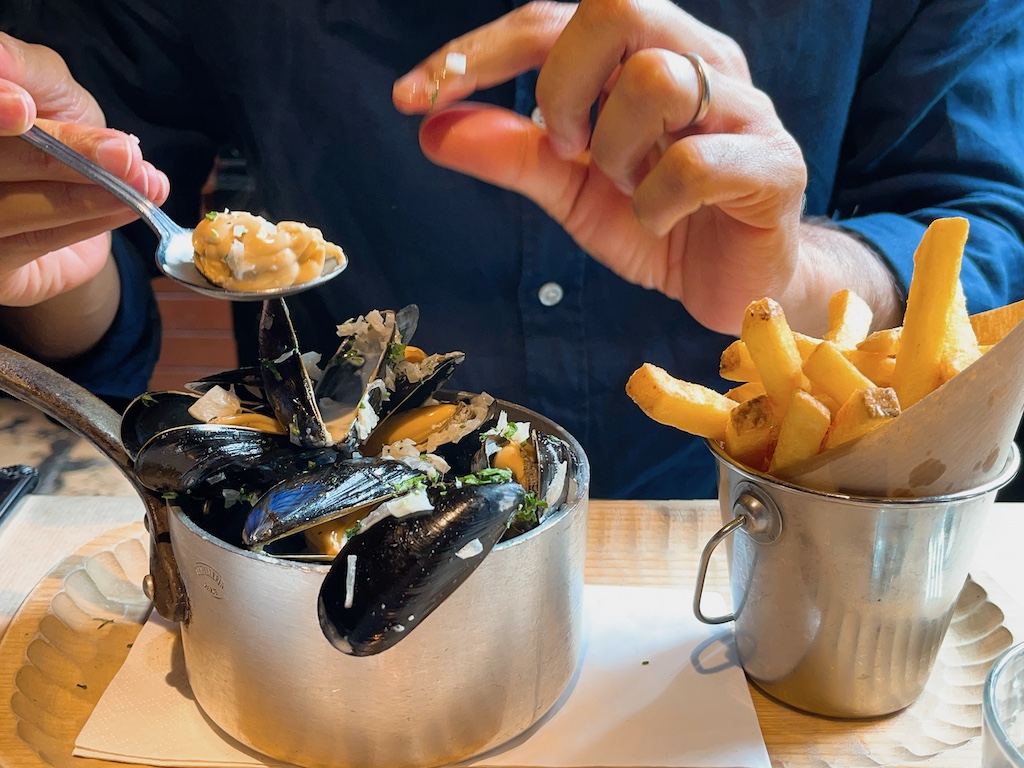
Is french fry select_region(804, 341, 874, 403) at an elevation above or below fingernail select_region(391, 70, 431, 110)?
below

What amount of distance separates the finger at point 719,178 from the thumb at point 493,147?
6.5 inches

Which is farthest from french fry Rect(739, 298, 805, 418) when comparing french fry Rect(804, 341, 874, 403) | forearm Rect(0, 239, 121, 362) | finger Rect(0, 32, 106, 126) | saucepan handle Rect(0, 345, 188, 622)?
forearm Rect(0, 239, 121, 362)

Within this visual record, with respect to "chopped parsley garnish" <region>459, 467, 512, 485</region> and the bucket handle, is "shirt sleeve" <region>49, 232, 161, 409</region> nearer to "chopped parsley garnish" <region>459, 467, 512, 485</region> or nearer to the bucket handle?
"chopped parsley garnish" <region>459, 467, 512, 485</region>

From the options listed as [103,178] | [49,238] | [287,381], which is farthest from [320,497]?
[49,238]

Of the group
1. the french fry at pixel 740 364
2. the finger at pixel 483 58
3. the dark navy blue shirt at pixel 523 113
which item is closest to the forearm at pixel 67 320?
the dark navy blue shirt at pixel 523 113

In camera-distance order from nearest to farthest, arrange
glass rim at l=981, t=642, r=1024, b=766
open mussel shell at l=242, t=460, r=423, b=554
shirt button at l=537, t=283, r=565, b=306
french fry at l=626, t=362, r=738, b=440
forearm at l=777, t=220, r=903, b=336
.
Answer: glass rim at l=981, t=642, r=1024, b=766, open mussel shell at l=242, t=460, r=423, b=554, french fry at l=626, t=362, r=738, b=440, forearm at l=777, t=220, r=903, b=336, shirt button at l=537, t=283, r=565, b=306

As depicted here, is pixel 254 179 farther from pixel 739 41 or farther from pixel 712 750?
pixel 712 750

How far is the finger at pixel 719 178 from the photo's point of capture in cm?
78

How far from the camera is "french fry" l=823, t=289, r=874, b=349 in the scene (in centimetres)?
79

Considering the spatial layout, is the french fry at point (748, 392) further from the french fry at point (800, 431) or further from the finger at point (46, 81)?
the finger at point (46, 81)

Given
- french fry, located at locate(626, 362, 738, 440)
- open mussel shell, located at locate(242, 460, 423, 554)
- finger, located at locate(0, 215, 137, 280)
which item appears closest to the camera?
open mussel shell, located at locate(242, 460, 423, 554)

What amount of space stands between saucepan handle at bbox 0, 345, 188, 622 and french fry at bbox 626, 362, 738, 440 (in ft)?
1.52

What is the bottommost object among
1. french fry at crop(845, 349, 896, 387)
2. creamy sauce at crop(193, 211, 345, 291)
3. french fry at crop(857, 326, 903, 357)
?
french fry at crop(845, 349, 896, 387)

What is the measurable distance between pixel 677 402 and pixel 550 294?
638 mm
